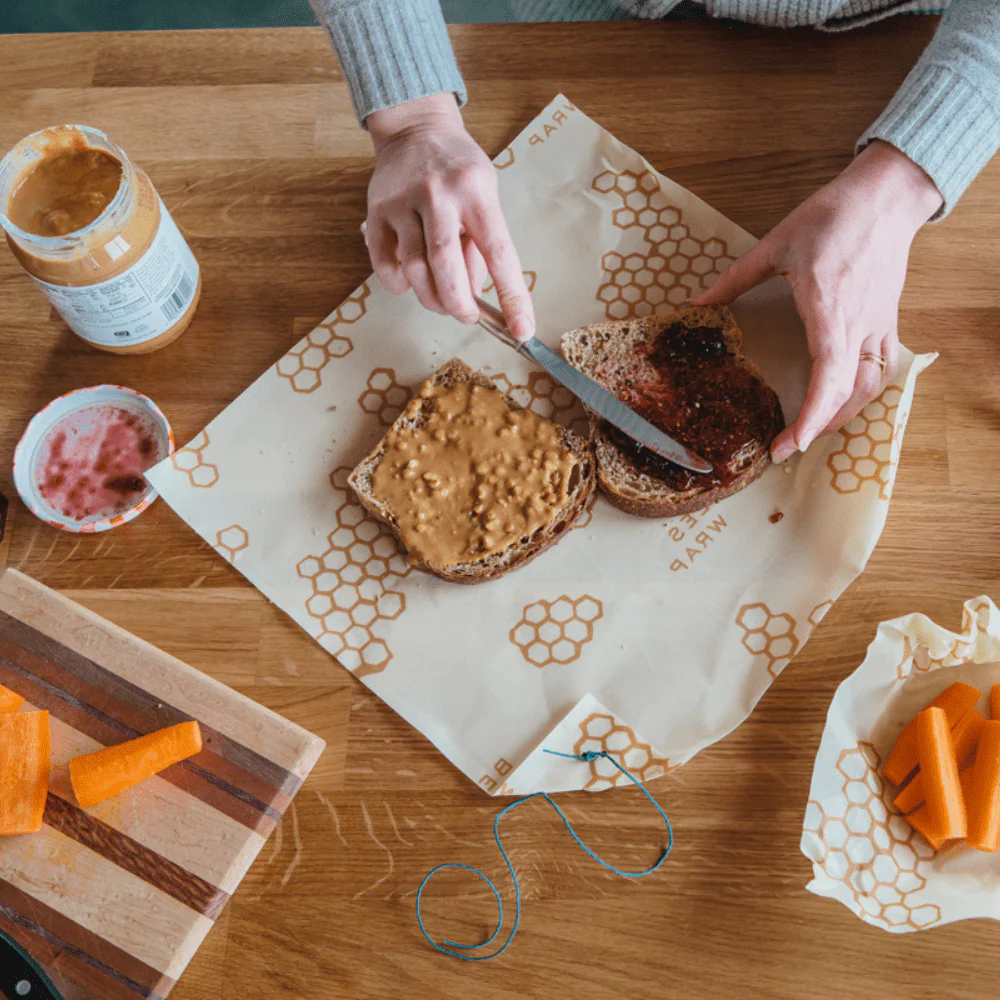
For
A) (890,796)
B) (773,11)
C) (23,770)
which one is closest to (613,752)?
(890,796)

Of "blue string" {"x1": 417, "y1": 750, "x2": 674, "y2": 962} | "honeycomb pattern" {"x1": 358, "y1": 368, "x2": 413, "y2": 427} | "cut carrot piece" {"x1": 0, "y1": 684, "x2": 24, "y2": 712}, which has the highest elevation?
"honeycomb pattern" {"x1": 358, "y1": 368, "x2": 413, "y2": 427}

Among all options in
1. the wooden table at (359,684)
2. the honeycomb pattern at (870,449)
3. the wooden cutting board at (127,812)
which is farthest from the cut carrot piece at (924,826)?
the wooden cutting board at (127,812)

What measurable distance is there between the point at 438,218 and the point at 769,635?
3.07 feet

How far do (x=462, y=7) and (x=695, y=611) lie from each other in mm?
2458

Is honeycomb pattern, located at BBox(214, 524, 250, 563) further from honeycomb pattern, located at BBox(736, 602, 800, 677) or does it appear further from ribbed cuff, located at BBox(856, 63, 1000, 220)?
ribbed cuff, located at BBox(856, 63, 1000, 220)

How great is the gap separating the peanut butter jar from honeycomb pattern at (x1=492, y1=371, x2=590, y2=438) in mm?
678

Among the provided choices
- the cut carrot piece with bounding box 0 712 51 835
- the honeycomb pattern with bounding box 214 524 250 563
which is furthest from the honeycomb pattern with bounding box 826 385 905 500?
the cut carrot piece with bounding box 0 712 51 835

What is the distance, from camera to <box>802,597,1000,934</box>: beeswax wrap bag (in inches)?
55.2

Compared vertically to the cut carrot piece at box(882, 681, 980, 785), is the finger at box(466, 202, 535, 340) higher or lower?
higher

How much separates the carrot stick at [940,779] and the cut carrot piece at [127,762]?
1.20 metres

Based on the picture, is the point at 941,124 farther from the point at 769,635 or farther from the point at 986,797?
the point at 986,797

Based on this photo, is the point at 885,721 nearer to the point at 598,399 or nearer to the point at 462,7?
the point at 598,399

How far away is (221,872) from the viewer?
1442 millimetres

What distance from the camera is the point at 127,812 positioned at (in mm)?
1489
